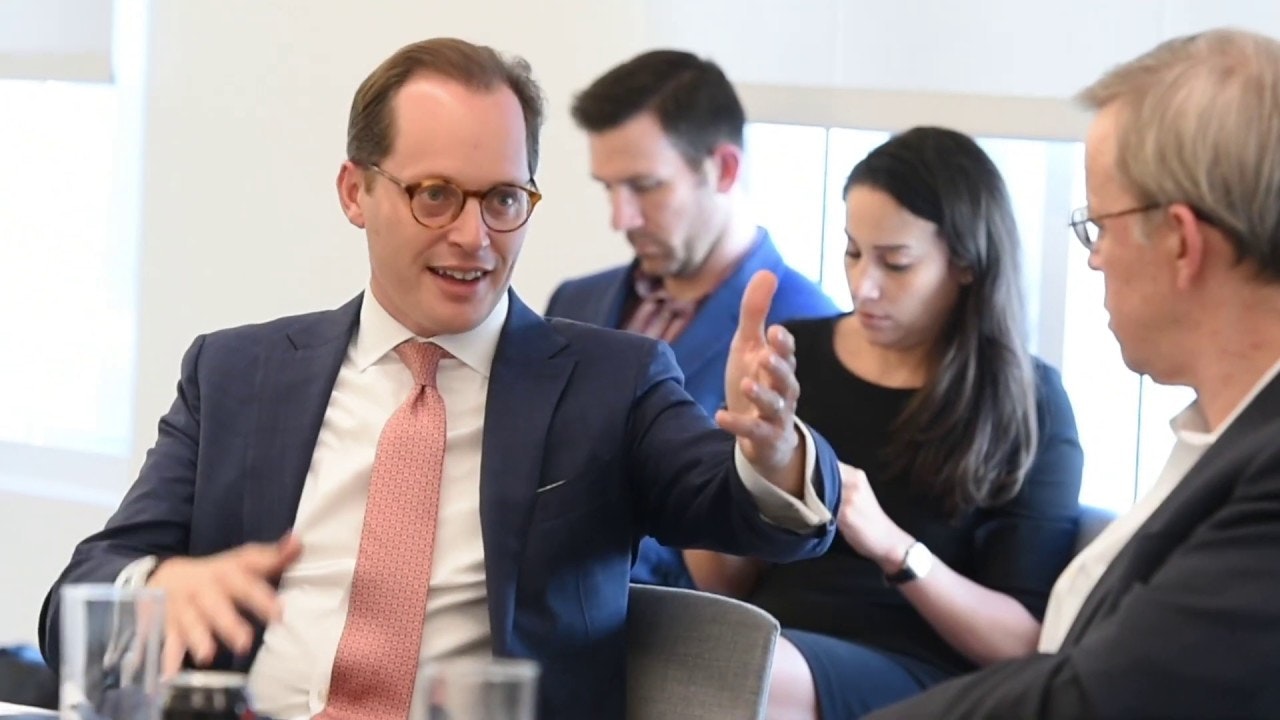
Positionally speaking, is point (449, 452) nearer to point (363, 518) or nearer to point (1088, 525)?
point (363, 518)

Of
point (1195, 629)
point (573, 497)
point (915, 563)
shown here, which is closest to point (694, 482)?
point (573, 497)

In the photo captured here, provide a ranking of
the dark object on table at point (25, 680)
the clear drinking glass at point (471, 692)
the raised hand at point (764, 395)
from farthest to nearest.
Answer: the dark object on table at point (25, 680)
the raised hand at point (764, 395)
the clear drinking glass at point (471, 692)

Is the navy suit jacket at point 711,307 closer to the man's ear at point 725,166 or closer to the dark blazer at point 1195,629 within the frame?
the man's ear at point 725,166

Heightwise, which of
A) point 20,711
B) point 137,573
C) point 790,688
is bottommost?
point 790,688

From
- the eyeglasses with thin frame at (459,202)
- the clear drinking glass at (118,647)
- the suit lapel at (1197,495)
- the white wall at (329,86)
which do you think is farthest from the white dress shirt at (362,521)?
the white wall at (329,86)

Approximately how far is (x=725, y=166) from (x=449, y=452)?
155 centimetres

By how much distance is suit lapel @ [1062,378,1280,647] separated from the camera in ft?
5.39

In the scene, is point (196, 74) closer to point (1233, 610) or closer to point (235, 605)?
point (235, 605)

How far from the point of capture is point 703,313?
144 inches

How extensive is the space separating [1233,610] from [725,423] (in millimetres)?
707

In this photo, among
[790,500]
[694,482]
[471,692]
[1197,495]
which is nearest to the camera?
[471,692]

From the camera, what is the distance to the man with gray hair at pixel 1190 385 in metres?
1.55

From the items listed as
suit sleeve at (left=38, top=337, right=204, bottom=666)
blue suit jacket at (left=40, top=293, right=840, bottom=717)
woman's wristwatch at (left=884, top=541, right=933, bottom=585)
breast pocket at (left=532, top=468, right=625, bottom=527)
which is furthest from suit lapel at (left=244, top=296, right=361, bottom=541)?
woman's wristwatch at (left=884, top=541, right=933, bottom=585)

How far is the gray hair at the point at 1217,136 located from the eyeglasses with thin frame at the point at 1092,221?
0.03 feet
